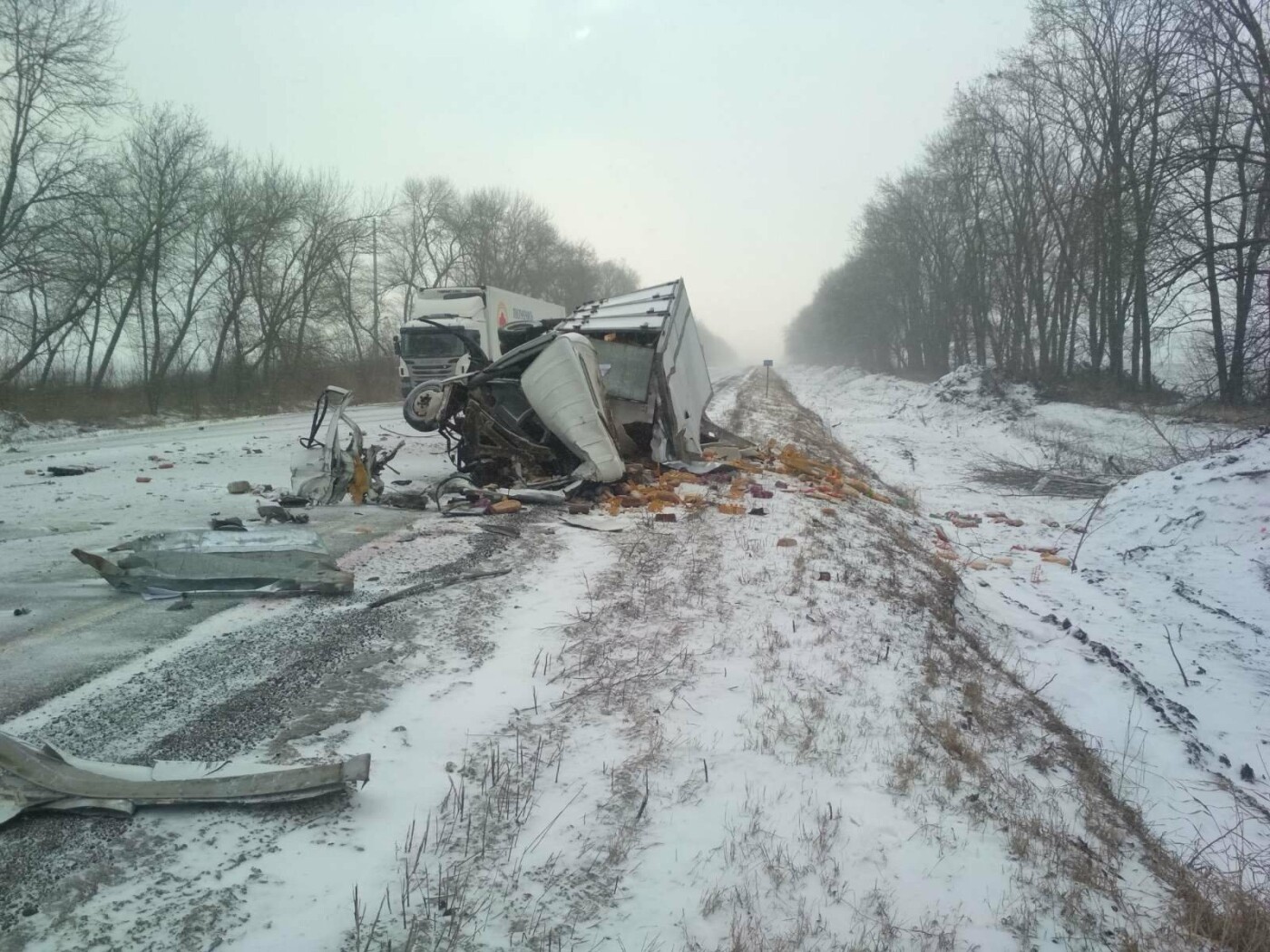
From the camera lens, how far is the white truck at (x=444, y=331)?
21812mm

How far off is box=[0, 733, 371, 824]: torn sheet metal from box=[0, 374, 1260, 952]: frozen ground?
7cm

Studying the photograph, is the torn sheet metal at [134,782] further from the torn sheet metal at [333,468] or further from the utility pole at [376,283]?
the utility pole at [376,283]

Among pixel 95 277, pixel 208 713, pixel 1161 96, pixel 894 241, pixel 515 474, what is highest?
pixel 894 241

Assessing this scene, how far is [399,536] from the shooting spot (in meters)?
7.21

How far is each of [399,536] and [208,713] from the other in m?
3.78

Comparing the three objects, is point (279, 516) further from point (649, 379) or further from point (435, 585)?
point (649, 379)

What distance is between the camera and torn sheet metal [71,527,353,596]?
5152mm

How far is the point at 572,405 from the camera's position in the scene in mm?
9477

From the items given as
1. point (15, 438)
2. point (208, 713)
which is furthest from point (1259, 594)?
point (15, 438)

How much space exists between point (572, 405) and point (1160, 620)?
21.5 ft

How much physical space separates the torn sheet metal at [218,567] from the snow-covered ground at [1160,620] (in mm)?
5295

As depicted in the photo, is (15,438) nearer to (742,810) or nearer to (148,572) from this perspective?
(148,572)

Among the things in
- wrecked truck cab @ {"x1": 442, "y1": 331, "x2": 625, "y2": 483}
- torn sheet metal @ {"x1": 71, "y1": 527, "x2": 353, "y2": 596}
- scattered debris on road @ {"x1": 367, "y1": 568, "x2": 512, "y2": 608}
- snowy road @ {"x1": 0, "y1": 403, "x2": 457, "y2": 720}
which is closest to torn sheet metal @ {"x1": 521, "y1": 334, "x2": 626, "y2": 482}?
wrecked truck cab @ {"x1": 442, "y1": 331, "x2": 625, "y2": 483}

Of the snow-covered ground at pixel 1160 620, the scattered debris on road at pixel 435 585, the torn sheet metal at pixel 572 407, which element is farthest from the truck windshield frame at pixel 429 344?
the scattered debris on road at pixel 435 585
